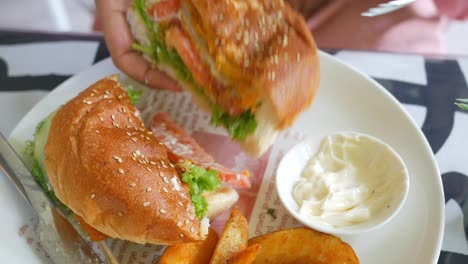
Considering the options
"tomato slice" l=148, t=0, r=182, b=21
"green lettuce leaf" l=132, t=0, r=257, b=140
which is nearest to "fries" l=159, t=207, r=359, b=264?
"green lettuce leaf" l=132, t=0, r=257, b=140

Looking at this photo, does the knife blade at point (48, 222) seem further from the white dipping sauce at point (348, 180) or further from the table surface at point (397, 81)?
the white dipping sauce at point (348, 180)

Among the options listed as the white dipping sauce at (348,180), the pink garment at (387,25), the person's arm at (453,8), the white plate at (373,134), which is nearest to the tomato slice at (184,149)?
the white dipping sauce at (348,180)

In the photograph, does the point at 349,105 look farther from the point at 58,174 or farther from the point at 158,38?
the point at 58,174

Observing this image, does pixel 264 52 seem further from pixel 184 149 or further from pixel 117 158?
pixel 117 158

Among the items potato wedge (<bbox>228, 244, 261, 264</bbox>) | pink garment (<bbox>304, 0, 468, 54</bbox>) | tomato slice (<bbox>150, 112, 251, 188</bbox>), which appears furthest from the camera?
pink garment (<bbox>304, 0, 468, 54</bbox>)

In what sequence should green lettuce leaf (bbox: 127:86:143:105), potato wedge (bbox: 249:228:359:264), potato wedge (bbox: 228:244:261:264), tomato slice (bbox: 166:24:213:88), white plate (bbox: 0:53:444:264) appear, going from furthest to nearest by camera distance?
1. green lettuce leaf (bbox: 127:86:143:105)
2. tomato slice (bbox: 166:24:213:88)
3. white plate (bbox: 0:53:444:264)
4. potato wedge (bbox: 249:228:359:264)
5. potato wedge (bbox: 228:244:261:264)

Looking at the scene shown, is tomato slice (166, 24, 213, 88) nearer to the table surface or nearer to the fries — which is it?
the fries
